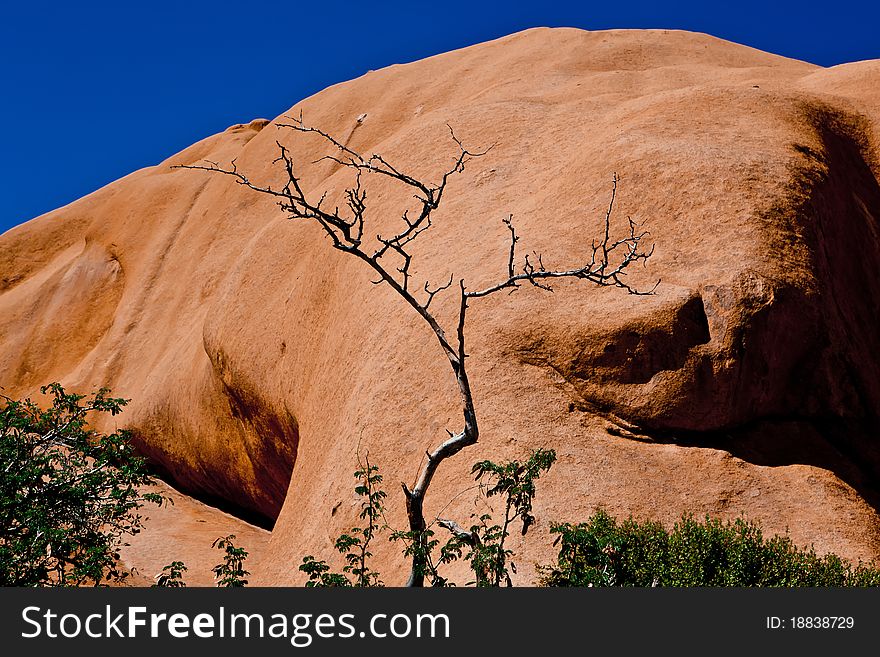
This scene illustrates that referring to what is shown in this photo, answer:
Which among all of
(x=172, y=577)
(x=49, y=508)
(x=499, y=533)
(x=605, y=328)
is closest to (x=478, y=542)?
(x=499, y=533)

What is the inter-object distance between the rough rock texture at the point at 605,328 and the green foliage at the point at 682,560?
893 mm

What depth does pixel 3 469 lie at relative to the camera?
10500 mm

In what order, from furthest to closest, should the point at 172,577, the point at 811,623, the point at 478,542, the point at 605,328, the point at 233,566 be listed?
the point at 605,328, the point at 233,566, the point at 172,577, the point at 478,542, the point at 811,623

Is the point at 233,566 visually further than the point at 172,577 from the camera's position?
Yes

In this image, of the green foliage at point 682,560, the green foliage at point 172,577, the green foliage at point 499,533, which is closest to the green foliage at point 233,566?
the green foliage at point 172,577

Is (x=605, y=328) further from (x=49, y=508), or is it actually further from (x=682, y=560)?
(x=49, y=508)

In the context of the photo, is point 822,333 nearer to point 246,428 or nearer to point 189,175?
point 246,428

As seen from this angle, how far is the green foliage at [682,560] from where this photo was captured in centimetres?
930

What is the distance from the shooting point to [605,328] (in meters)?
12.5

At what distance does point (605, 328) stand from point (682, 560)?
358 cm

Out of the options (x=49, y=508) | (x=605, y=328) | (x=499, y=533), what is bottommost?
(x=499, y=533)

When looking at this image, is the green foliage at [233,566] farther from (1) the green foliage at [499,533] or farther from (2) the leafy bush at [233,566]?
(1) the green foliage at [499,533]

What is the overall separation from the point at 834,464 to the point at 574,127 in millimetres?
6449

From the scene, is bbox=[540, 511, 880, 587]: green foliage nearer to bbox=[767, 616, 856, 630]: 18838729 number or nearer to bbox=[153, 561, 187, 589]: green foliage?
bbox=[767, 616, 856, 630]: 18838729 number
